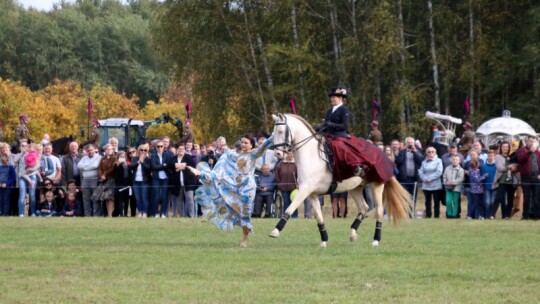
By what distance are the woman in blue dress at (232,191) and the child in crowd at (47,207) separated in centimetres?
1234

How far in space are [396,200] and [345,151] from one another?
4.74 feet

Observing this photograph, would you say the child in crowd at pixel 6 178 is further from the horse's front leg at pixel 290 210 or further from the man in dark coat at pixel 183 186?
the horse's front leg at pixel 290 210

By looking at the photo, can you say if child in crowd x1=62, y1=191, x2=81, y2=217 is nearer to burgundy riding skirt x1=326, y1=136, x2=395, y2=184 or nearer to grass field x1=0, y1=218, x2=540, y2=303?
grass field x1=0, y1=218, x2=540, y2=303

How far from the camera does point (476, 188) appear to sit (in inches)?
1150

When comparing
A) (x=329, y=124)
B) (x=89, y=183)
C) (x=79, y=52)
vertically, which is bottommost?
(x=89, y=183)

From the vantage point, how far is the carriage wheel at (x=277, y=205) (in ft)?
99.3

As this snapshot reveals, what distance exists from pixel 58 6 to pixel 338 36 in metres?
58.4

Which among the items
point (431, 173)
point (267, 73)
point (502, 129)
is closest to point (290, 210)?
point (431, 173)

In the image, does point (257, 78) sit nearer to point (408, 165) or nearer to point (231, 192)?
point (408, 165)

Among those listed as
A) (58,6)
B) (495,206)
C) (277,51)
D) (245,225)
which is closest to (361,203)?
(245,225)

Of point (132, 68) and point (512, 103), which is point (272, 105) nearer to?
point (512, 103)

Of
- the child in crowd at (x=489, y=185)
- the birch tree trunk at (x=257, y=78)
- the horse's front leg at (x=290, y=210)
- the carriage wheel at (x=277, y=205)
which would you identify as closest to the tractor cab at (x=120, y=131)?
the birch tree trunk at (x=257, y=78)

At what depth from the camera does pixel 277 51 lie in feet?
159

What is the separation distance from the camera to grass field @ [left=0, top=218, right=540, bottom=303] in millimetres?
12906
